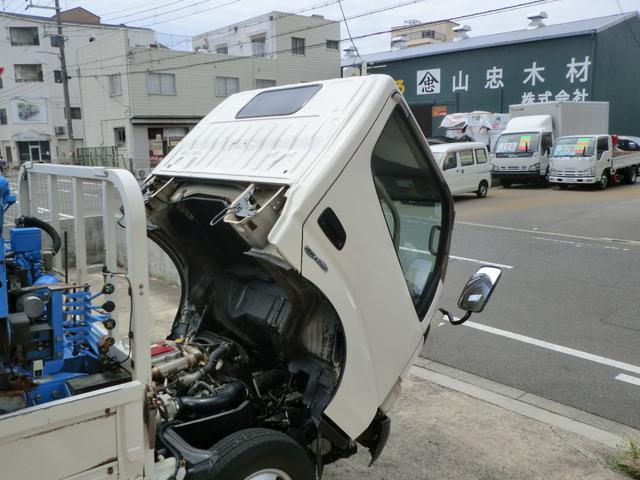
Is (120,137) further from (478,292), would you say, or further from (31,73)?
(478,292)

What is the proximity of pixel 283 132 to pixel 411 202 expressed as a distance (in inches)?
33.5

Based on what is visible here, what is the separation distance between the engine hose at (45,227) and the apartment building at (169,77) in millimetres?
31738

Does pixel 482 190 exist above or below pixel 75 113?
below

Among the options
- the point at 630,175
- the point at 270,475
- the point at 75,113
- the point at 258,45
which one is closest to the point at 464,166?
the point at 630,175

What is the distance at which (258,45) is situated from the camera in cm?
4175

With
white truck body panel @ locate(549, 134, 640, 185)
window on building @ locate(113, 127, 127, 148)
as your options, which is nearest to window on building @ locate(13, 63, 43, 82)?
window on building @ locate(113, 127, 127, 148)

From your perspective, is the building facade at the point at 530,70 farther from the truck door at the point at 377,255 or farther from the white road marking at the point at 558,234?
the truck door at the point at 377,255

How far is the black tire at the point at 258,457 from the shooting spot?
2521 millimetres

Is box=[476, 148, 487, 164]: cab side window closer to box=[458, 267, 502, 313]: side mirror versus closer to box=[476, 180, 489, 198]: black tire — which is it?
box=[476, 180, 489, 198]: black tire

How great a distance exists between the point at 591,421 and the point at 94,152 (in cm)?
3682

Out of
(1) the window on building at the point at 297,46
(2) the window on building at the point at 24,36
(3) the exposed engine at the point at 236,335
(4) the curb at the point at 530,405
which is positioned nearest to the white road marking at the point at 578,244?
(4) the curb at the point at 530,405

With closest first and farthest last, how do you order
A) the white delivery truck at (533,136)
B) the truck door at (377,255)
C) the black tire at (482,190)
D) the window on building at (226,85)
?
1. the truck door at (377,255)
2. the black tire at (482,190)
3. the white delivery truck at (533,136)
4. the window on building at (226,85)

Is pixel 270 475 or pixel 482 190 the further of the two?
pixel 482 190

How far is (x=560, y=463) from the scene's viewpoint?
3.81 metres
